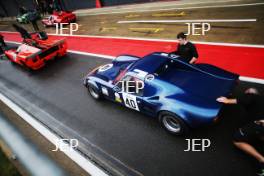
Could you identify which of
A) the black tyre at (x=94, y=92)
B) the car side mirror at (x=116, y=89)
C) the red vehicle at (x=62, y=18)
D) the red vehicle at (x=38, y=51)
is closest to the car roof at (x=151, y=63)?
the car side mirror at (x=116, y=89)

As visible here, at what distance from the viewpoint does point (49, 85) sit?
9.35 meters

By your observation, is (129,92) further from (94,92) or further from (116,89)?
(94,92)

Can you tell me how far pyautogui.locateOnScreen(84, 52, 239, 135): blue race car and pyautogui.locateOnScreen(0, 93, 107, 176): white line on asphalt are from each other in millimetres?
1786

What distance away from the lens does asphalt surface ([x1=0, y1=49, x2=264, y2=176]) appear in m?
4.70

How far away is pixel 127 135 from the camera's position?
5844mm

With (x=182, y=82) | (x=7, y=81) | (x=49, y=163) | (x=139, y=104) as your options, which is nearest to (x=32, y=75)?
(x=7, y=81)

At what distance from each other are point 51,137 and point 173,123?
11.4 ft

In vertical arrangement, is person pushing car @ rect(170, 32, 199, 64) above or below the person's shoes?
above

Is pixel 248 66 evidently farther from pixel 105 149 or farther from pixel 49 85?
pixel 49 85

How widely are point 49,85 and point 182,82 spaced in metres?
6.11

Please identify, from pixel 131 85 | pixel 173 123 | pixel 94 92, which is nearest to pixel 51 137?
pixel 94 92

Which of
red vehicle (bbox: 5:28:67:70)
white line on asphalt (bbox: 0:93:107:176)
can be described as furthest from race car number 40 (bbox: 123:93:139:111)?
red vehicle (bbox: 5:28:67:70)

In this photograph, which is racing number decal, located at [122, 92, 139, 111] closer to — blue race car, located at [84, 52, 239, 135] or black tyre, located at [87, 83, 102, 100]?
blue race car, located at [84, 52, 239, 135]

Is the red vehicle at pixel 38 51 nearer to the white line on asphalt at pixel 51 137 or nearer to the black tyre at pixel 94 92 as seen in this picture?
the white line on asphalt at pixel 51 137
